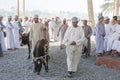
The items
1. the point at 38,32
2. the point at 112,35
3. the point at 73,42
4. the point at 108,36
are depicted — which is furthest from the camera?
the point at 108,36

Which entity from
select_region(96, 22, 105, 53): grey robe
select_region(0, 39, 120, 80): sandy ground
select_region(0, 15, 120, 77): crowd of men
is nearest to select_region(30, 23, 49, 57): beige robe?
select_region(0, 15, 120, 77): crowd of men

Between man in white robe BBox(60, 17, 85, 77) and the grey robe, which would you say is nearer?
man in white robe BBox(60, 17, 85, 77)

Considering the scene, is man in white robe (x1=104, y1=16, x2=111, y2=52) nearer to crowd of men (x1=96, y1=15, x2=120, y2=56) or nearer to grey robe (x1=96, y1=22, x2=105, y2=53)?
crowd of men (x1=96, y1=15, x2=120, y2=56)

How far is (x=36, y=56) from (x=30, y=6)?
5467cm

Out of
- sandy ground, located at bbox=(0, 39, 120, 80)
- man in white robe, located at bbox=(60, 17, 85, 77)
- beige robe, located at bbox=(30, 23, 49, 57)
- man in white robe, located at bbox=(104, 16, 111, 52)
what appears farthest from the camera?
man in white robe, located at bbox=(104, 16, 111, 52)

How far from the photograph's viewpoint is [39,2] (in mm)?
70312

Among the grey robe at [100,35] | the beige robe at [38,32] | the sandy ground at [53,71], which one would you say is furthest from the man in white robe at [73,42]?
the grey robe at [100,35]

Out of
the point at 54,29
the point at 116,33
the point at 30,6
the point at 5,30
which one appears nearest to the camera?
the point at 116,33

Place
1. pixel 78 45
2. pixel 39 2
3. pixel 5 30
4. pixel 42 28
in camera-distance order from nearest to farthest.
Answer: pixel 78 45, pixel 42 28, pixel 5 30, pixel 39 2

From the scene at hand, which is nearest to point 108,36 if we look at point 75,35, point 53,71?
point 53,71

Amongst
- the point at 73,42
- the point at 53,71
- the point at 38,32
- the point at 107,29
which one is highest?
the point at 38,32

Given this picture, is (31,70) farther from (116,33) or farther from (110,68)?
(116,33)

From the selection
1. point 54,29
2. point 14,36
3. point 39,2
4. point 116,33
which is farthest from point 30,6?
point 116,33

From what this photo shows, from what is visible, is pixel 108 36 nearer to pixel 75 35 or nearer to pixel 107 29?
pixel 107 29
